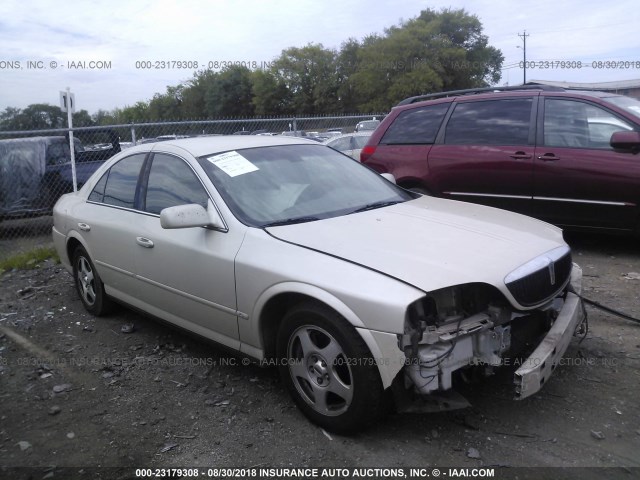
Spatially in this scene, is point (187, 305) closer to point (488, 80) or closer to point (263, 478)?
point (263, 478)

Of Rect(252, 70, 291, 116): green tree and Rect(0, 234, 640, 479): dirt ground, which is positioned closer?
Rect(0, 234, 640, 479): dirt ground

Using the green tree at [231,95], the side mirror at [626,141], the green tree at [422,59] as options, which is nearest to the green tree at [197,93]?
the green tree at [231,95]

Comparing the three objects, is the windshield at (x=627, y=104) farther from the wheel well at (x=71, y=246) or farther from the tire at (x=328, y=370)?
the wheel well at (x=71, y=246)

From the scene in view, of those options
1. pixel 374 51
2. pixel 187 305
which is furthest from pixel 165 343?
pixel 374 51

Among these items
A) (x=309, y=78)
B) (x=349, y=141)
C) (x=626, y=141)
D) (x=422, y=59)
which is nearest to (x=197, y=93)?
(x=309, y=78)

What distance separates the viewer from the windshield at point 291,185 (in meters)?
3.43

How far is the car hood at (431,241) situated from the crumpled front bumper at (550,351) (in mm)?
346

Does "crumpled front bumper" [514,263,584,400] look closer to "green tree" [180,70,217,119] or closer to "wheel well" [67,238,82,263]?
"wheel well" [67,238,82,263]

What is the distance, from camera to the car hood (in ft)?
8.73

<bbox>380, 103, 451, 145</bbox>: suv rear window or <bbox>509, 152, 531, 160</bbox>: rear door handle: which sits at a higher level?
<bbox>380, 103, 451, 145</bbox>: suv rear window

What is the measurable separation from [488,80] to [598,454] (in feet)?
213

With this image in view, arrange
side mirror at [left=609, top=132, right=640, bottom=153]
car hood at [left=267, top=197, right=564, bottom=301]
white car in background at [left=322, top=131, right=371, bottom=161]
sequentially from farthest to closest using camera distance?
1. white car in background at [left=322, top=131, right=371, bottom=161]
2. side mirror at [left=609, top=132, right=640, bottom=153]
3. car hood at [left=267, top=197, right=564, bottom=301]

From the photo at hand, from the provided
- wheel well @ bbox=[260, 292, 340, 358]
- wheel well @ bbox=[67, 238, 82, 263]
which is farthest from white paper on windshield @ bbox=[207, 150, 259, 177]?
wheel well @ bbox=[67, 238, 82, 263]

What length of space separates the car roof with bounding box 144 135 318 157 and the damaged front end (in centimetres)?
196
